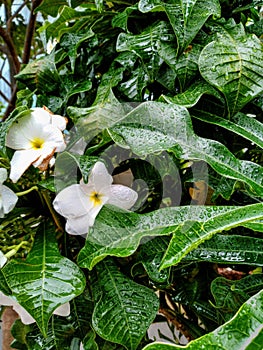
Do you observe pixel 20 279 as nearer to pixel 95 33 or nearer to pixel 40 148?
pixel 40 148

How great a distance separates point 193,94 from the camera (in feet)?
1.95

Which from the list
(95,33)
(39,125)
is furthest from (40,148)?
(95,33)

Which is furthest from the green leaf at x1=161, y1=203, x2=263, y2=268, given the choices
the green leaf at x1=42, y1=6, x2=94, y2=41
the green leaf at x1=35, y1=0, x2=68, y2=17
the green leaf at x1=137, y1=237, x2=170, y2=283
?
the green leaf at x1=35, y1=0, x2=68, y2=17

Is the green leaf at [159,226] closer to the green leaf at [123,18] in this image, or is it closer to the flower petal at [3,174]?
the flower petal at [3,174]

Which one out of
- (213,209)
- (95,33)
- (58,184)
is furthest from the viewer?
(95,33)

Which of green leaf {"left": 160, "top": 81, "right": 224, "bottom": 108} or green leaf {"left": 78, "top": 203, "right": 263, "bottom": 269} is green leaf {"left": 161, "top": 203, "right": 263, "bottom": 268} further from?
green leaf {"left": 160, "top": 81, "right": 224, "bottom": 108}

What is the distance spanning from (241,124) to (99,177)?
186 mm

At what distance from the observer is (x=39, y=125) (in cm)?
60

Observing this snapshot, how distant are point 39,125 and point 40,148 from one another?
3cm

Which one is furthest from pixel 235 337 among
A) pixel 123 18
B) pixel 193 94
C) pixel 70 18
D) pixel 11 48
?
pixel 11 48

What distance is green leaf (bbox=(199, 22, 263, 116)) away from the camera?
0.58 metres

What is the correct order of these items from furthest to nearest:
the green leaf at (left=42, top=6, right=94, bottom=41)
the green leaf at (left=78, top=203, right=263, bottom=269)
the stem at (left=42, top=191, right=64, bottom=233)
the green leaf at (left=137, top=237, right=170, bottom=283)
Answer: the green leaf at (left=42, top=6, right=94, bottom=41) → the stem at (left=42, top=191, right=64, bottom=233) → the green leaf at (left=137, top=237, right=170, bottom=283) → the green leaf at (left=78, top=203, right=263, bottom=269)

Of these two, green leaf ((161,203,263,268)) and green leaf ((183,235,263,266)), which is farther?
green leaf ((183,235,263,266))

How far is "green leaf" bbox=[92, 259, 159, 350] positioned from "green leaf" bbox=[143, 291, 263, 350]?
0.19 m
